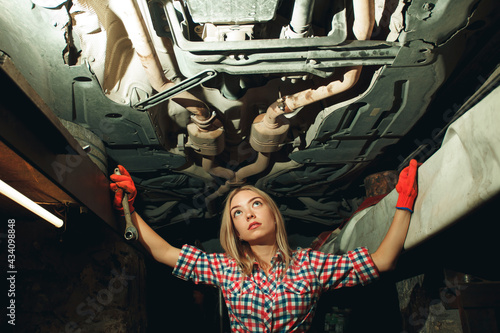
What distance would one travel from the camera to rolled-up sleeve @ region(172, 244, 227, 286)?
1668 millimetres

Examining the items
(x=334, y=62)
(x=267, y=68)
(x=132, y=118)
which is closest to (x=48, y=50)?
(x=132, y=118)

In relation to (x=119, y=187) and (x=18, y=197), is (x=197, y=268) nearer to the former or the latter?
(x=119, y=187)

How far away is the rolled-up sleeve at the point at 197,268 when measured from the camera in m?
1.67

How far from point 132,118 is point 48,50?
0.70 metres

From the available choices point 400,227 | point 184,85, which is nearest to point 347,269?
point 400,227

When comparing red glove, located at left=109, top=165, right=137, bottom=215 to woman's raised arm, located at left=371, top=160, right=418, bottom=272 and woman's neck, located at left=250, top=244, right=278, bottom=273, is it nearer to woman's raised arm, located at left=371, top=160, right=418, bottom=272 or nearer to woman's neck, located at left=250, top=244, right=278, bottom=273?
woman's neck, located at left=250, top=244, right=278, bottom=273

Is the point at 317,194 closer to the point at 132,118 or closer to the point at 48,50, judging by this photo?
the point at 132,118

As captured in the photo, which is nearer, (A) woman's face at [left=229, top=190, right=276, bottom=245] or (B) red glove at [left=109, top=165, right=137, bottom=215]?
(B) red glove at [left=109, top=165, right=137, bottom=215]

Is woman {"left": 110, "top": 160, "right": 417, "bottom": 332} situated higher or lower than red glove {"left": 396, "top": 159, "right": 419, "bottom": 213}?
lower

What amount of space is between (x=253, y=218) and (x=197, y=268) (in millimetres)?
412

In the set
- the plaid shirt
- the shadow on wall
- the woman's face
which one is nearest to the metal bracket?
the woman's face

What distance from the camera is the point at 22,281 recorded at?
1937 mm

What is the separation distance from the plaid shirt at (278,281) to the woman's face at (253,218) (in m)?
0.13

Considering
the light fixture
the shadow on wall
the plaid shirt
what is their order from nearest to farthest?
the light fixture → the plaid shirt → the shadow on wall
